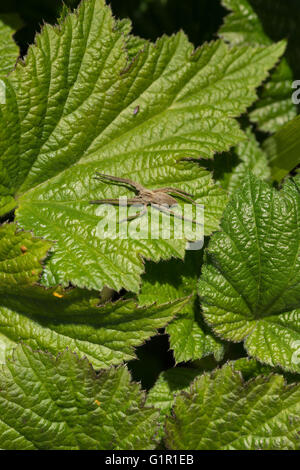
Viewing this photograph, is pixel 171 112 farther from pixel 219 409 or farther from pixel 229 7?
pixel 219 409

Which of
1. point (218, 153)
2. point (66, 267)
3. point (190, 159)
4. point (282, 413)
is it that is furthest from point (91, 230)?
point (282, 413)

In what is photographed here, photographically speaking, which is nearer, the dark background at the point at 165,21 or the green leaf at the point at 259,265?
the green leaf at the point at 259,265

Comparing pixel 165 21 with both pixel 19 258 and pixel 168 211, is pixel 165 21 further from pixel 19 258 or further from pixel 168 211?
pixel 19 258

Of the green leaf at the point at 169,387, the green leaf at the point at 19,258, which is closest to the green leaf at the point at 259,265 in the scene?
the green leaf at the point at 169,387
